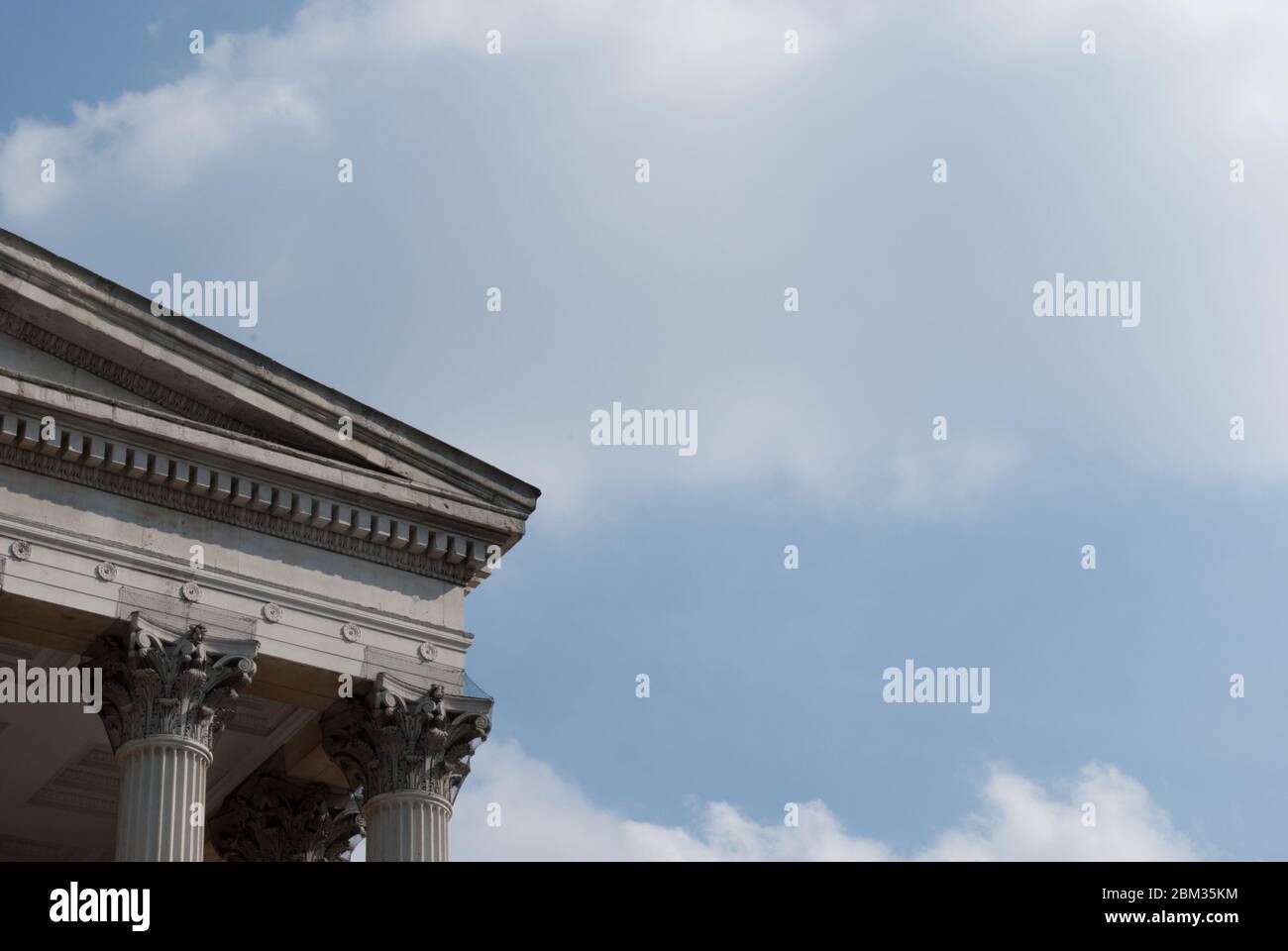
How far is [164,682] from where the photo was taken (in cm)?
3047

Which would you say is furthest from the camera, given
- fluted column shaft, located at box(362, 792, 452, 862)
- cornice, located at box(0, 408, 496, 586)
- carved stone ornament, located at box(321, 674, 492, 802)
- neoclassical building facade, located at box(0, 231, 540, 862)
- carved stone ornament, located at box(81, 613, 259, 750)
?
carved stone ornament, located at box(321, 674, 492, 802)

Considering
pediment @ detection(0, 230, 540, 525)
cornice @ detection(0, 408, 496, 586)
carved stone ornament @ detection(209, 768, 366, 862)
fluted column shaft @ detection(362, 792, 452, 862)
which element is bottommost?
fluted column shaft @ detection(362, 792, 452, 862)

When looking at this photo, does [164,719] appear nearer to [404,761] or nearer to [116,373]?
[404,761]

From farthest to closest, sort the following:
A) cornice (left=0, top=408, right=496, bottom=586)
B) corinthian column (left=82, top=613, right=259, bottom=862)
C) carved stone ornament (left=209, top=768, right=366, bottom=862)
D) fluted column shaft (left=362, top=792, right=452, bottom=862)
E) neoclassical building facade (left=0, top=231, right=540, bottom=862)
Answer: carved stone ornament (left=209, top=768, right=366, bottom=862)
fluted column shaft (left=362, top=792, right=452, bottom=862)
cornice (left=0, top=408, right=496, bottom=586)
neoclassical building facade (left=0, top=231, right=540, bottom=862)
corinthian column (left=82, top=613, right=259, bottom=862)

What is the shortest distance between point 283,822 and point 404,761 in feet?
14.9

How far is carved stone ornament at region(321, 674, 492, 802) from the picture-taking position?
32.2m

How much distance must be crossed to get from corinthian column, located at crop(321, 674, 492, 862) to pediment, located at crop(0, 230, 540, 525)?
3.46 metres

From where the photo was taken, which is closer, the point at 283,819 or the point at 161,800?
the point at 161,800

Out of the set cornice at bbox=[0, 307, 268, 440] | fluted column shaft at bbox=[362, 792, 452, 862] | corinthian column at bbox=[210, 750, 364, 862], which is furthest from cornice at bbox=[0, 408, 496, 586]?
corinthian column at bbox=[210, 750, 364, 862]

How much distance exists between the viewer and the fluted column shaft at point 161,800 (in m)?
29.4

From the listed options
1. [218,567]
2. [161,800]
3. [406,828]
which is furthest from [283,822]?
[161,800]

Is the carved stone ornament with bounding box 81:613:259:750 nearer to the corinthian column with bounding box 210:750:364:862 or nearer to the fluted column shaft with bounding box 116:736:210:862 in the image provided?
the fluted column shaft with bounding box 116:736:210:862
